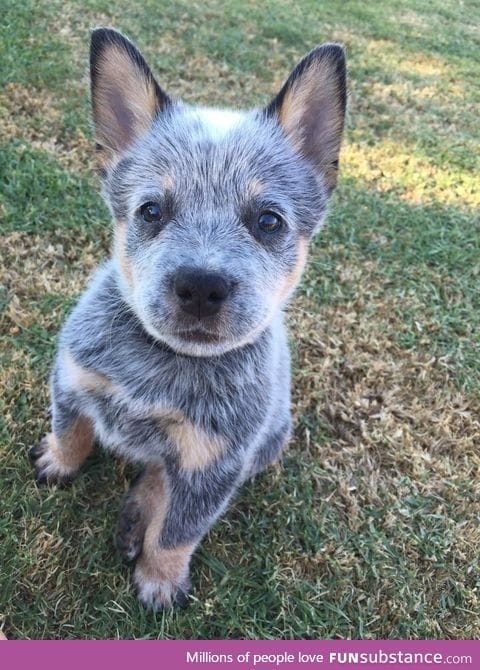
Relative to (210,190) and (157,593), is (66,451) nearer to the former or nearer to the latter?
(157,593)

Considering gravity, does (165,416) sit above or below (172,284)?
below

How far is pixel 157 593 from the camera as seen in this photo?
272cm

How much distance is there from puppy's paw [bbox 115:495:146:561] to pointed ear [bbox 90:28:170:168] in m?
1.72

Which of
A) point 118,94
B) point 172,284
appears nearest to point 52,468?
point 172,284

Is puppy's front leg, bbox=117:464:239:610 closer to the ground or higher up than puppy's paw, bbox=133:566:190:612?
higher up

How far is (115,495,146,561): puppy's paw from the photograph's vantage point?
2875mm

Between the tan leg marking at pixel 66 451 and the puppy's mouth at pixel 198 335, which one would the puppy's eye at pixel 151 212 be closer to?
the puppy's mouth at pixel 198 335

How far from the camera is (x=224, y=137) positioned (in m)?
2.43

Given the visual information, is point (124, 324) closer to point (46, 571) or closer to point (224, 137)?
point (224, 137)

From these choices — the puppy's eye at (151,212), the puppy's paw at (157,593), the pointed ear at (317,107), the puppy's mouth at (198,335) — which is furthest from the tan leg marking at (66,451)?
the pointed ear at (317,107)

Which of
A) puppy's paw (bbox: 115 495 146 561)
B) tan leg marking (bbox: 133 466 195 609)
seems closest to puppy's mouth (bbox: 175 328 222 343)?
tan leg marking (bbox: 133 466 195 609)

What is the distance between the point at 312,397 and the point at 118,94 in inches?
86.6

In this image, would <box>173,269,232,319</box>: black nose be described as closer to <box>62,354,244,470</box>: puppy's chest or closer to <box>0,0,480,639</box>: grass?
<box>62,354,244,470</box>: puppy's chest

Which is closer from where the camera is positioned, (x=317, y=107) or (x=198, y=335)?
(x=198, y=335)
